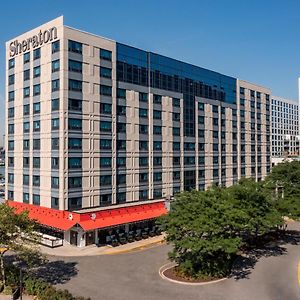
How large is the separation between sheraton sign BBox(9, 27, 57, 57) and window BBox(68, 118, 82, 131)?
1242 centimetres

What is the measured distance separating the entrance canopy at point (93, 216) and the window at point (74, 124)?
12.0 meters

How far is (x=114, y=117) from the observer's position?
6050cm

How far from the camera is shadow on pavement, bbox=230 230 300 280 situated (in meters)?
40.5

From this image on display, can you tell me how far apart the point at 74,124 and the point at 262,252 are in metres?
31.0

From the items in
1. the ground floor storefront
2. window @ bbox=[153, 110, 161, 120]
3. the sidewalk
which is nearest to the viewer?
the sidewalk

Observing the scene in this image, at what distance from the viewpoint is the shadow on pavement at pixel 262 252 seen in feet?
133

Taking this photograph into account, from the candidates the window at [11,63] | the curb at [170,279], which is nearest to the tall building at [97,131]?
the window at [11,63]

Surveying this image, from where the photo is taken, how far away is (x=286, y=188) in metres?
64.4

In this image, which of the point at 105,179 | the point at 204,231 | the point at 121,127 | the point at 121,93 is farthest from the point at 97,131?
the point at 204,231

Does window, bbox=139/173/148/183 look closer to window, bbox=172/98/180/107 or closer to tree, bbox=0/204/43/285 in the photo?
window, bbox=172/98/180/107

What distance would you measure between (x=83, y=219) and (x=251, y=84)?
57207 millimetres

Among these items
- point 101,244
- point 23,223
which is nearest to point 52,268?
point 23,223

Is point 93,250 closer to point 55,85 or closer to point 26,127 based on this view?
point 26,127

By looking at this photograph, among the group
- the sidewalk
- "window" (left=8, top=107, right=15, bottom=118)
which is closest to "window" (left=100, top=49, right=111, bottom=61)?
"window" (left=8, top=107, right=15, bottom=118)
